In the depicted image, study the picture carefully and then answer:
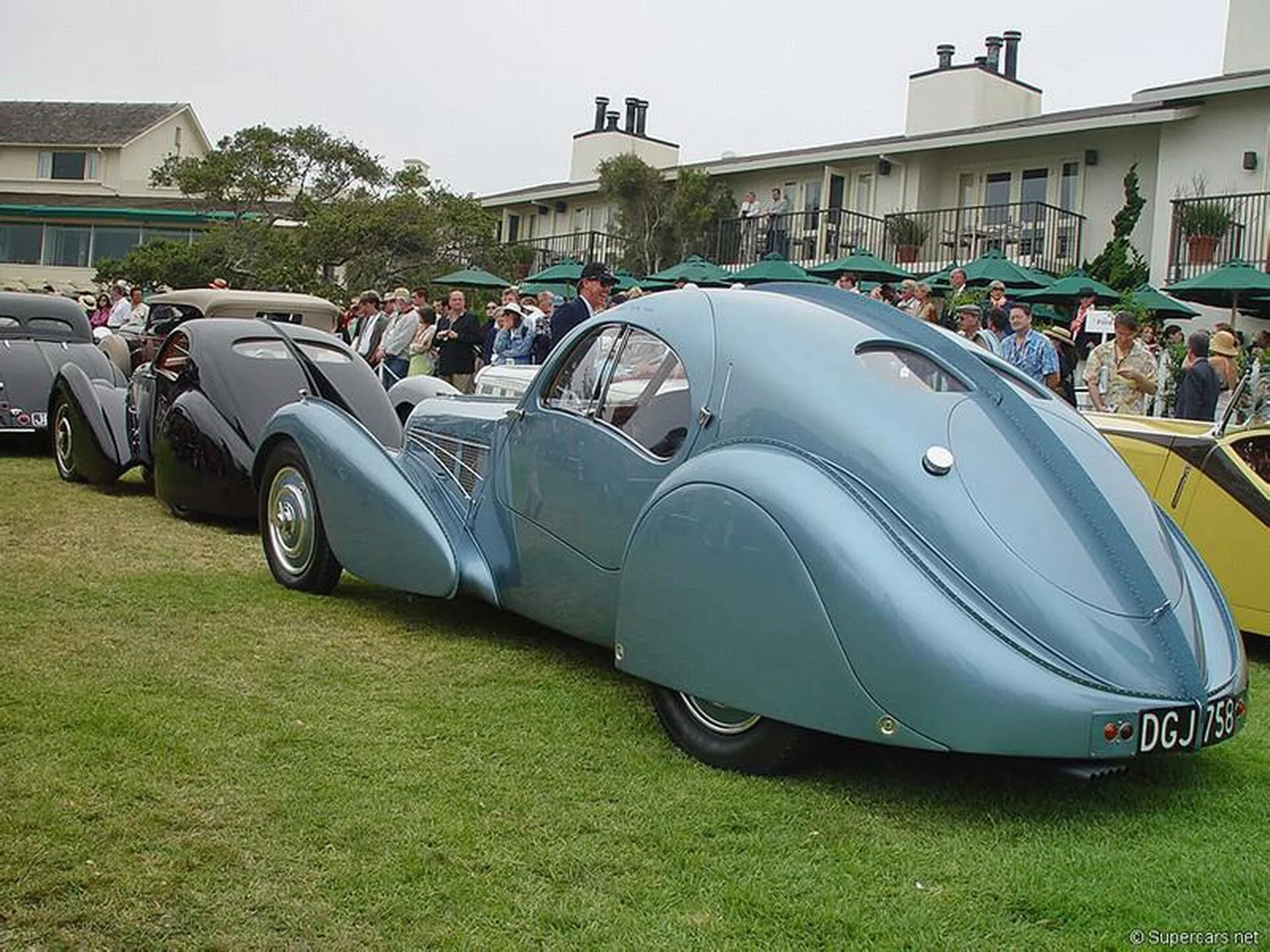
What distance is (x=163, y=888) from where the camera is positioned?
132 inches

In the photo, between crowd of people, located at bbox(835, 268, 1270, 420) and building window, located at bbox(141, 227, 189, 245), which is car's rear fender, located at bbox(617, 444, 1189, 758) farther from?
building window, located at bbox(141, 227, 189, 245)

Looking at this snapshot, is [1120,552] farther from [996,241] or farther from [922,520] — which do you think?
[996,241]

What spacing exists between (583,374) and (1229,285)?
11.7 metres

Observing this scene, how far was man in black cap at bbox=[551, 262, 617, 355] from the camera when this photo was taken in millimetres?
9734

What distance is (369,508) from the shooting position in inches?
250

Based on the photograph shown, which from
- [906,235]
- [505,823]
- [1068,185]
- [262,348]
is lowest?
[505,823]

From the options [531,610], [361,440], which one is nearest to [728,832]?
[531,610]

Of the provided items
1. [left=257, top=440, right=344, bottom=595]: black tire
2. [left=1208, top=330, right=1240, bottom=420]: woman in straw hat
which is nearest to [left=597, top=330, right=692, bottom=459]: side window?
[left=257, top=440, right=344, bottom=595]: black tire

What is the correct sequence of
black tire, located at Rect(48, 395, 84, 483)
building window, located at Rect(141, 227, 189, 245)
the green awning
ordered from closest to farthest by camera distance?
black tire, located at Rect(48, 395, 84, 483)
the green awning
building window, located at Rect(141, 227, 189, 245)

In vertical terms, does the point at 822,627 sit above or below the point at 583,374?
below

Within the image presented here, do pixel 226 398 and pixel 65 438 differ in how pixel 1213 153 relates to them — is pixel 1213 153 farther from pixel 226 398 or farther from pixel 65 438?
pixel 65 438

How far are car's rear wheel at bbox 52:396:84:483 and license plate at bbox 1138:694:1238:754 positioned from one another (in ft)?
31.2

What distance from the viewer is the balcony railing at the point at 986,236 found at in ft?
78.4

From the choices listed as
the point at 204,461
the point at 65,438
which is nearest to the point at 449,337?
the point at 65,438
